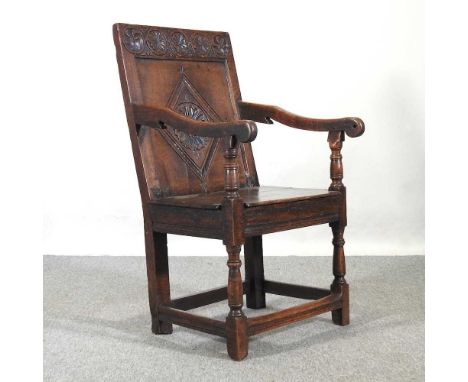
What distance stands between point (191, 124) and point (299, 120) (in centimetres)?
52

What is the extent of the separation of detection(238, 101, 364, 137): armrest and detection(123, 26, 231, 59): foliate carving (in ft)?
0.81

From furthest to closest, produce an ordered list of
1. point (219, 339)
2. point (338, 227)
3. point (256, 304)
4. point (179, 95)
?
point (256, 304), point (179, 95), point (338, 227), point (219, 339)

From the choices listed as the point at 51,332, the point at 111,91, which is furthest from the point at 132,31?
the point at 111,91

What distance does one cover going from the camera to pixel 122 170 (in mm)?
4105

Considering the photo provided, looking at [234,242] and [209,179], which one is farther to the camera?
[209,179]

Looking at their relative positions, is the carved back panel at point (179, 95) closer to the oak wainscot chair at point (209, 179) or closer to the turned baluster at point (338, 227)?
the oak wainscot chair at point (209, 179)

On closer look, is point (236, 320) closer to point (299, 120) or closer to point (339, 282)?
point (339, 282)

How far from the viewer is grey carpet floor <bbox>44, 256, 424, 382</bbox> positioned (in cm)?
203

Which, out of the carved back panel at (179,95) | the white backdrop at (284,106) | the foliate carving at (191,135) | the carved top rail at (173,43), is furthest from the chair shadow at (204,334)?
the white backdrop at (284,106)

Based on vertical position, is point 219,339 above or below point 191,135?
below

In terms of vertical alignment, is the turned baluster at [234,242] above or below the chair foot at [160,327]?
above

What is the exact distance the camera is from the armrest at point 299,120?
8.00 ft

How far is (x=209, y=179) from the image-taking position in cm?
262

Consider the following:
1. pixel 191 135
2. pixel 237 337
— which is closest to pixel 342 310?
pixel 237 337
